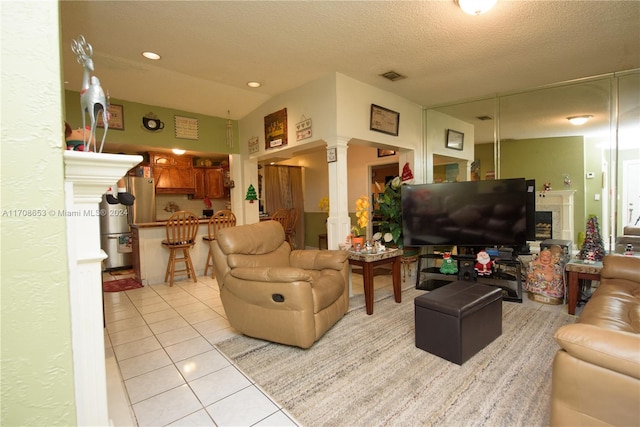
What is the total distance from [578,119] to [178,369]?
5138 mm

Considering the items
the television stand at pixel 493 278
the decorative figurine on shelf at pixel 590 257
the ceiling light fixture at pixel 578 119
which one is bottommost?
the television stand at pixel 493 278

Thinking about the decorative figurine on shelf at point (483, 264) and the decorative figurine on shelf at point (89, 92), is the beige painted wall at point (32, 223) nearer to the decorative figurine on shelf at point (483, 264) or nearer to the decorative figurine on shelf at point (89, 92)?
the decorative figurine on shelf at point (89, 92)

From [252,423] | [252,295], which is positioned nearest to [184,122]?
[252,295]

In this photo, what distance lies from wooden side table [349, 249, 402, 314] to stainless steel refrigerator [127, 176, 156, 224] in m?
4.41

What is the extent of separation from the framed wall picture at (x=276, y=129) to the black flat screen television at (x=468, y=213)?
1.82 meters

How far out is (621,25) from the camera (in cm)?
252

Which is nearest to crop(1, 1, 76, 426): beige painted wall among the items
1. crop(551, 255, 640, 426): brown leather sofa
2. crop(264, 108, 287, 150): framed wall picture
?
crop(551, 255, 640, 426): brown leather sofa

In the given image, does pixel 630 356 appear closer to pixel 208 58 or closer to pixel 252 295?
pixel 252 295

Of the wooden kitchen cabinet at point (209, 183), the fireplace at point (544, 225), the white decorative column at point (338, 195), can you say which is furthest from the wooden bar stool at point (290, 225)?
the fireplace at point (544, 225)

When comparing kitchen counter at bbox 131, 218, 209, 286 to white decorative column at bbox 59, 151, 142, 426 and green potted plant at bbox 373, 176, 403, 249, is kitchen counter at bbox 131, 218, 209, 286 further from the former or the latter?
white decorative column at bbox 59, 151, 142, 426

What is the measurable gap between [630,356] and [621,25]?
2.96 meters

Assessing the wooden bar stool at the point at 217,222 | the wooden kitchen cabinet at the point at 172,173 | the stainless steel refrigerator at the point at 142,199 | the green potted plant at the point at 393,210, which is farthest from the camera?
the wooden kitchen cabinet at the point at 172,173

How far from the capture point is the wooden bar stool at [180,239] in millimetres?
4160

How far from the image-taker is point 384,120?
398cm
